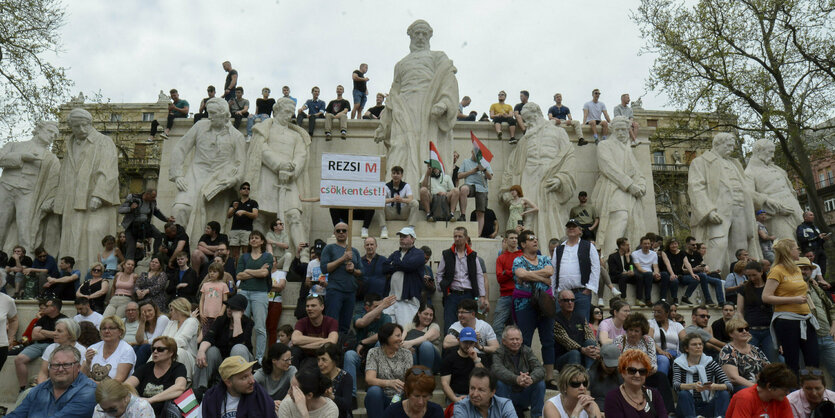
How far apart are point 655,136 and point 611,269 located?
9143 mm

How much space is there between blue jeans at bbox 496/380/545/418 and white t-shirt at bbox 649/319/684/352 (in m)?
1.91

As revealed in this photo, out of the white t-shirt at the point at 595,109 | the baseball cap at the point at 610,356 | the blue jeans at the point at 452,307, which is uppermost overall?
the white t-shirt at the point at 595,109

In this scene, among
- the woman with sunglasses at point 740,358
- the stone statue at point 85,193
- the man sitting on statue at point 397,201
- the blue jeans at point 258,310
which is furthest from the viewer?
the stone statue at point 85,193

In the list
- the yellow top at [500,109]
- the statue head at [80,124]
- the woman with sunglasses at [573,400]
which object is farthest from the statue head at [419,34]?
the woman with sunglasses at [573,400]

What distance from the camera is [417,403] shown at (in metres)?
5.05

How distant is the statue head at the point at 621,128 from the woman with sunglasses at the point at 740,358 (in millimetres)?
7577

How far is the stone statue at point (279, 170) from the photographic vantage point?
12445 mm

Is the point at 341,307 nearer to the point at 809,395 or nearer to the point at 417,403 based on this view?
the point at 417,403

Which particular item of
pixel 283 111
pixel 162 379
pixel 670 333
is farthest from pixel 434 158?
pixel 162 379

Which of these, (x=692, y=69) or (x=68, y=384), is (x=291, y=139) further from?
(x=692, y=69)

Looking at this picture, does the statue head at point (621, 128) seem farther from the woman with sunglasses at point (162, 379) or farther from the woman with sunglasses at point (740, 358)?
the woman with sunglasses at point (162, 379)

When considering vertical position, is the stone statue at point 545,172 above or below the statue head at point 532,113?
below

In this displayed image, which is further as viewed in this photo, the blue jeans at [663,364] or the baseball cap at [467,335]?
the blue jeans at [663,364]

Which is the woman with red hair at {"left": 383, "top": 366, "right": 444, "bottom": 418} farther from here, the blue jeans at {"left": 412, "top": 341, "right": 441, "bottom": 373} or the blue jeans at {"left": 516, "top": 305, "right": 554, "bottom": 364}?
the blue jeans at {"left": 516, "top": 305, "right": 554, "bottom": 364}
